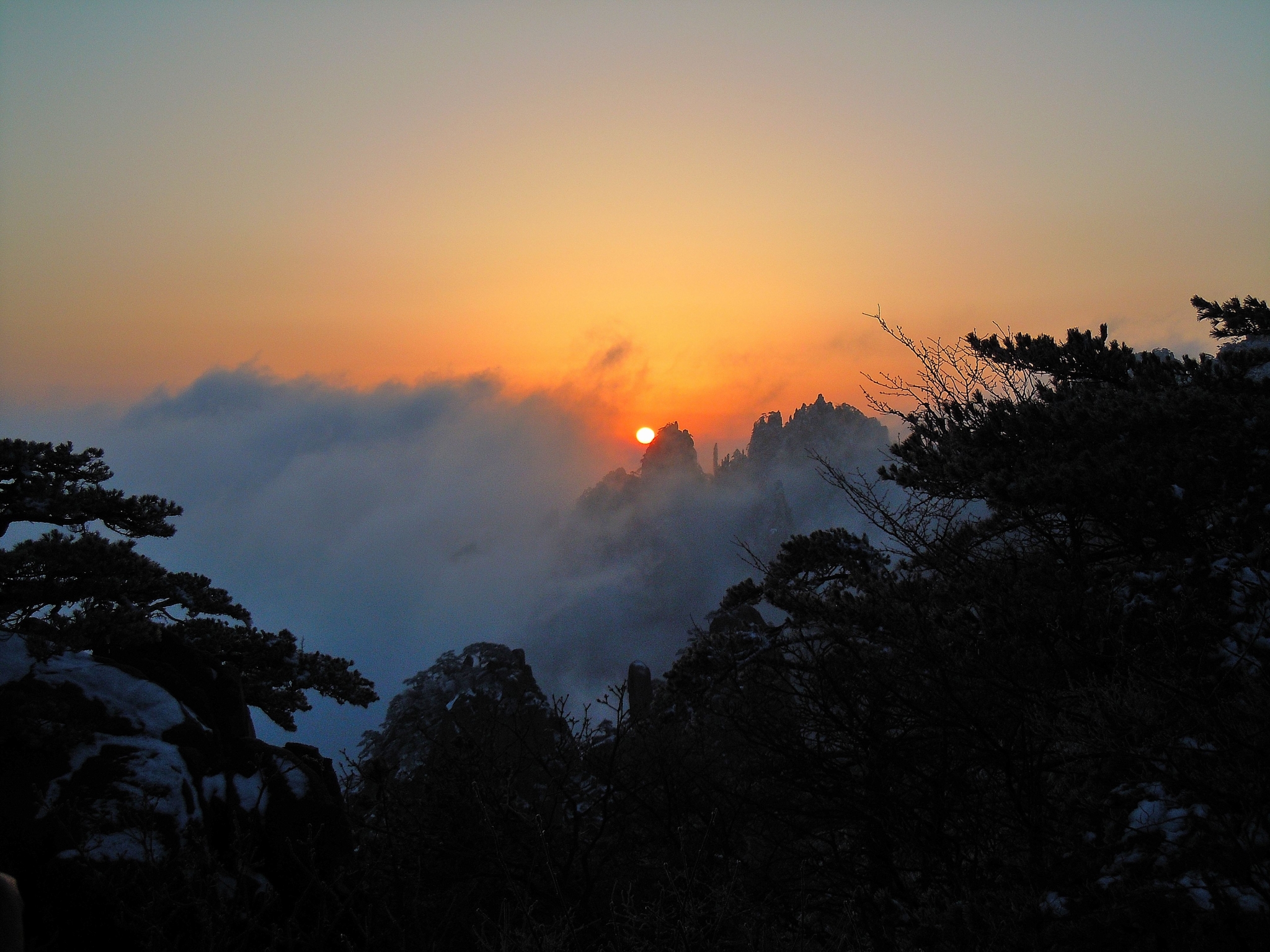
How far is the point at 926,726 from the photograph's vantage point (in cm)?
759

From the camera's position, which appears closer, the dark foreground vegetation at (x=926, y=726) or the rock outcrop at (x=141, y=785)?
the dark foreground vegetation at (x=926, y=726)

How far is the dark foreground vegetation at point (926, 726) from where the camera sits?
559 cm

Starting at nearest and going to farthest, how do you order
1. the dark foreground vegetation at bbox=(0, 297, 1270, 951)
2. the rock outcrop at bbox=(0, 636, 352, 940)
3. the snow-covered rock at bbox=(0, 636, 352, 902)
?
the dark foreground vegetation at bbox=(0, 297, 1270, 951), the rock outcrop at bbox=(0, 636, 352, 940), the snow-covered rock at bbox=(0, 636, 352, 902)

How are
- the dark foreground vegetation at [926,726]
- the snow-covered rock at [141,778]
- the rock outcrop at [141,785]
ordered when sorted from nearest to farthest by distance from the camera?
the dark foreground vegetation at [926,726]
the rock outcrop at [141,785]
the snow-covered rock at [141,778]

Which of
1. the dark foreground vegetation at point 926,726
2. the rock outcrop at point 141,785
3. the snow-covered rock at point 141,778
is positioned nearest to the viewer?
the dark foreground vegetation at point 926,726

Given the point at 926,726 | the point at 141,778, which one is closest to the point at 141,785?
the point at 141,778

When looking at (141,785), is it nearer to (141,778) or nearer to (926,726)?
(141,778)

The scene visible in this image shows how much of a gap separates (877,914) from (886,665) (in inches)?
108

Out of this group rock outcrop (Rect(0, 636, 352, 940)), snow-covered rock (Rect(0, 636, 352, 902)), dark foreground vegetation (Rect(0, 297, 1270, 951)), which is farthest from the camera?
snow-covered rock (Rect(0, 636, 352, 902))

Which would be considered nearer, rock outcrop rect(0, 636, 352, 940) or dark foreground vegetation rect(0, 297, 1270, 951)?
dark foreground vegetation rect(0, 297, 1270, 951)

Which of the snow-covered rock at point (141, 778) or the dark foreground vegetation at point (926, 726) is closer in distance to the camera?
the dark foreground vegetation at point (926, 726)

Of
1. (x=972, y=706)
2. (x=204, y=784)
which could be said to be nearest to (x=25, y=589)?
(x=204, y=784)

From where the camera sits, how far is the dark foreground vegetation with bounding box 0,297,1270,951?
5586 mm

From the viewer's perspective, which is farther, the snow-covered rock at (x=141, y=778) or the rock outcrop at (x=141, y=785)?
the snow-covered rock at (x=141, y=778)
